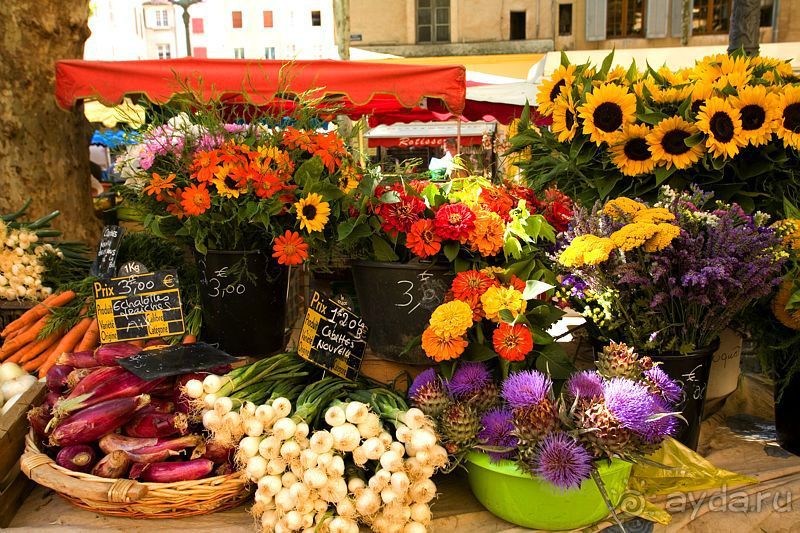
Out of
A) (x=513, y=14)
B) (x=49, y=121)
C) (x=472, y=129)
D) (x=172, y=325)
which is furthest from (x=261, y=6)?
(x=172, y=325)

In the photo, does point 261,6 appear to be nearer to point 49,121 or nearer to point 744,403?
point 49,121

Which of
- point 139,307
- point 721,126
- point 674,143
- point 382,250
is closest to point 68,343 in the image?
point 139,307

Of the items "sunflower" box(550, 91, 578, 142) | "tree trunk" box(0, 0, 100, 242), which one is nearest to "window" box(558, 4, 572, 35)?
"tree trunk" box(0, 0, 100, 242)

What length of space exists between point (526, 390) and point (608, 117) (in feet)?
3.26

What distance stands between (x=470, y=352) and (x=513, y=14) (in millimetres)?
16066

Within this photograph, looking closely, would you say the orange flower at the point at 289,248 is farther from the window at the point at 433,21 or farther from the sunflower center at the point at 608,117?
the window at the point at 433,21

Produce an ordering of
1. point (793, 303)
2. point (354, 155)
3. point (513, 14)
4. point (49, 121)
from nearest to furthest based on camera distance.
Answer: point (793, 303) < point (354, 155) < point (49, 121) < point (513, 14)

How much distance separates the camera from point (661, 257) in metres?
1.49

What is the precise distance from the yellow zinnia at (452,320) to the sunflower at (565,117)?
0.87m

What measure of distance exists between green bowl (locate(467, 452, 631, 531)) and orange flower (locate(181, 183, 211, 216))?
100cm

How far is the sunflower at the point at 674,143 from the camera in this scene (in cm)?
184

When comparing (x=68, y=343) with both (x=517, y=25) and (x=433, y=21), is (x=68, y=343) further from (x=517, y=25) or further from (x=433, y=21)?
(x=517, y=25)

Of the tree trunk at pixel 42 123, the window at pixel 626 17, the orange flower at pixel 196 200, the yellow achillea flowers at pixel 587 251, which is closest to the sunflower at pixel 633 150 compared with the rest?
the yellow achillea flowers at pixel 587 251

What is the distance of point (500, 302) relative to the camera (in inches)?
58.7
